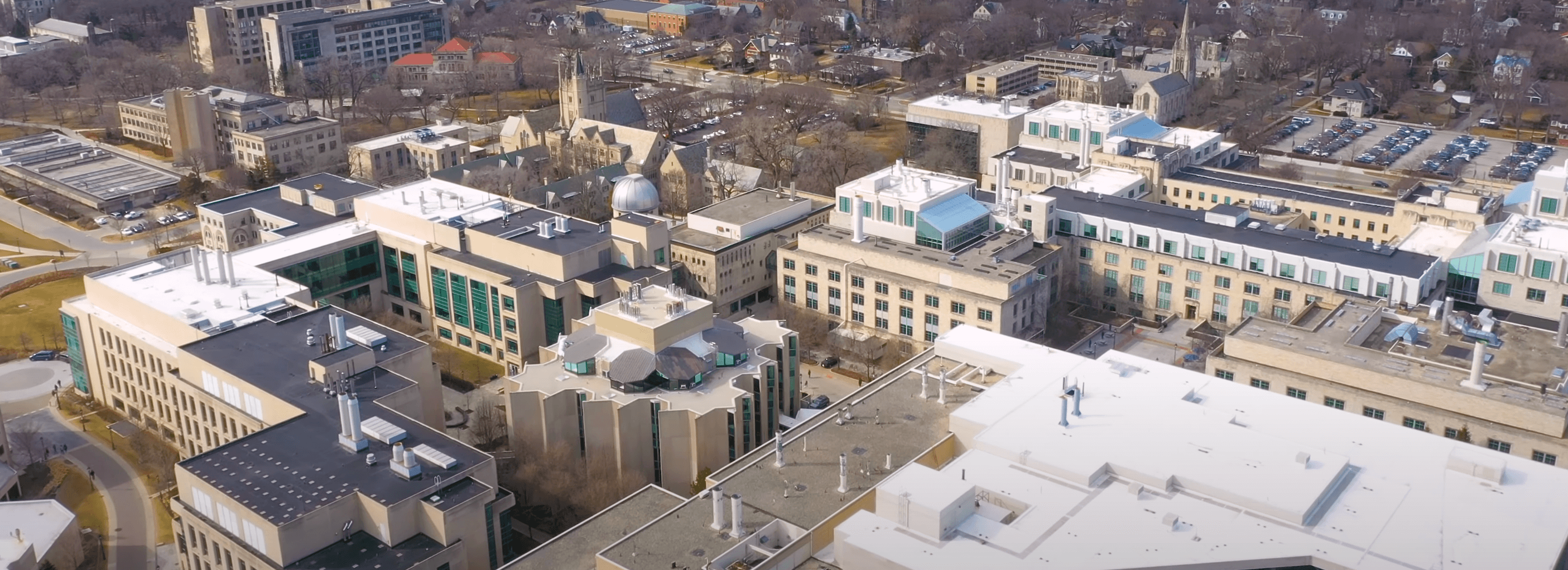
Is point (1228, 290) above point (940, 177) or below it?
below

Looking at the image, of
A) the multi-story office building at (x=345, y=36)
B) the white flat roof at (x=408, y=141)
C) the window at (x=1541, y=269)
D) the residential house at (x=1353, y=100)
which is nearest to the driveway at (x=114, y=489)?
the white flat roof at (x=408, y=141)

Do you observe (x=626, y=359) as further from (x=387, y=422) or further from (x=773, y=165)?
(x=773, y=165)

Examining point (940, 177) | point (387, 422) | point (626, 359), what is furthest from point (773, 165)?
point (387, 422)

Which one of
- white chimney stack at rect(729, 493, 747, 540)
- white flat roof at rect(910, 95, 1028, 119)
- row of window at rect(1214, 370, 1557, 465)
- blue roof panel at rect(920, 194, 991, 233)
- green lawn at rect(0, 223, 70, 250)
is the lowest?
green lawn at rect(0, 223, 70, 250)

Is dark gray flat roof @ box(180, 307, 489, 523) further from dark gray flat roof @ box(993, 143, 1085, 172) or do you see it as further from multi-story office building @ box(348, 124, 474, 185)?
dark gray flat roof @ box(993, 143, 1085, 172)

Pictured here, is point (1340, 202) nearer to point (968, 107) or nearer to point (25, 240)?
point (968, 107)

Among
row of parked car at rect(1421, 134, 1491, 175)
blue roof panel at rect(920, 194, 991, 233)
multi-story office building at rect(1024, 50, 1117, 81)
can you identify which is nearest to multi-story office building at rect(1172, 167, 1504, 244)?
blue roof panel at rect(920, 194, 991, 233)
